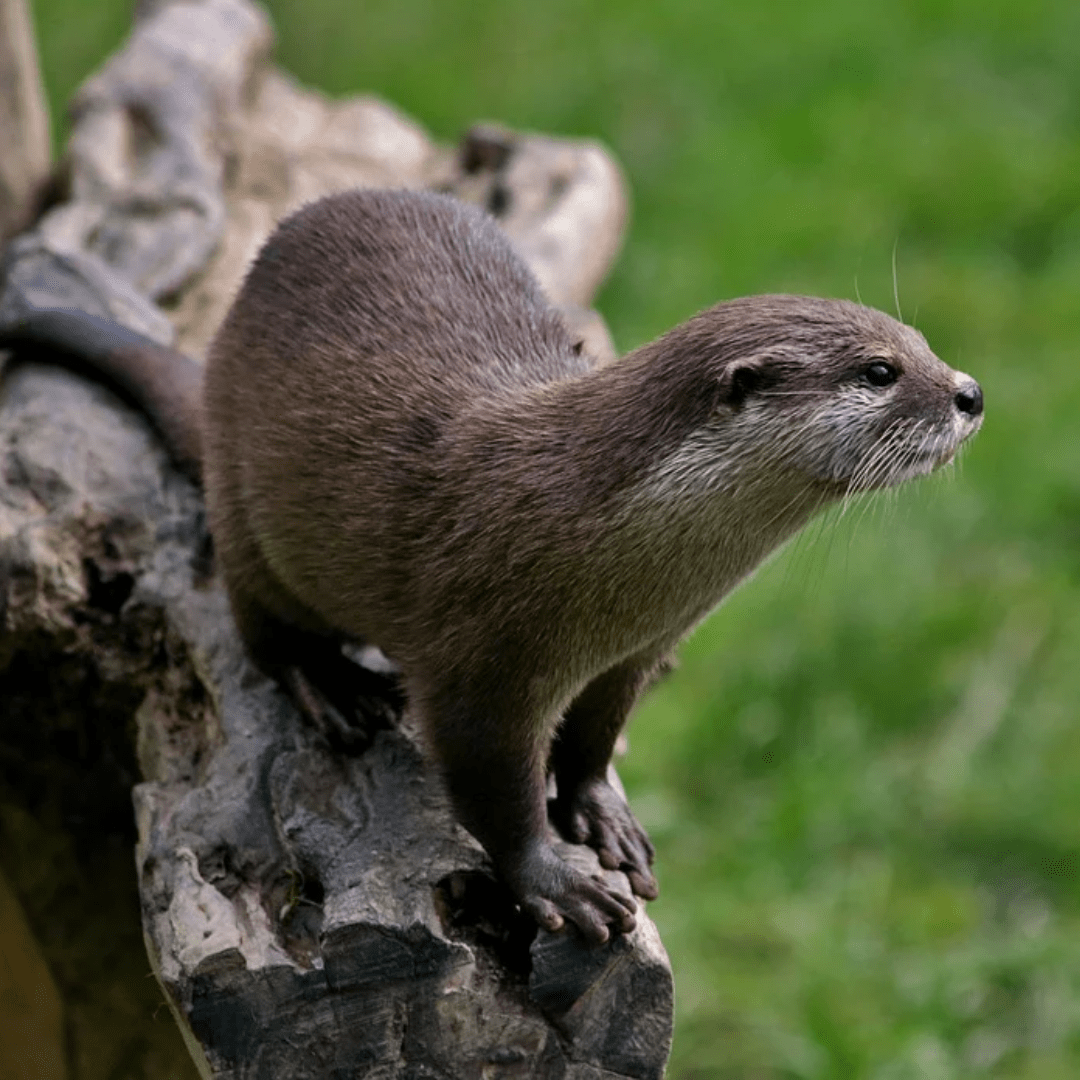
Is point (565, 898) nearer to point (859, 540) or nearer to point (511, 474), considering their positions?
point (511, 474)

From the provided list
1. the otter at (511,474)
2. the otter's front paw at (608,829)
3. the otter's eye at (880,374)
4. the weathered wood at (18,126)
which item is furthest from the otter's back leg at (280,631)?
the weathered wood at (18,126)

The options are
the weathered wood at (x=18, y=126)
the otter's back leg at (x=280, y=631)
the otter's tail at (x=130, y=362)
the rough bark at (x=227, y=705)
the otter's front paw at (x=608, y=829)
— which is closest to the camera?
the rough bark at (x=227, y=705)

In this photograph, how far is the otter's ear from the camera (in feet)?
6.89

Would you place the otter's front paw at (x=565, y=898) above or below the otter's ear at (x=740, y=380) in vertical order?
below

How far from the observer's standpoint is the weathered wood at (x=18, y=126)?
4398 millimetres

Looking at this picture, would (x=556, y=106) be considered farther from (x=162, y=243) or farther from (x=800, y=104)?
(x=162, y=243)

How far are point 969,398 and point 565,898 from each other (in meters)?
0.76

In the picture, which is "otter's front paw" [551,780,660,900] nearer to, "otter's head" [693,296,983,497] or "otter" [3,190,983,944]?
"otter" [3,190,983,944]

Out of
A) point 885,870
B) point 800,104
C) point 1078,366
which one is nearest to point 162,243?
point 885,870

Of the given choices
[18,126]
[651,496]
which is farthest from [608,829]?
[18,126]

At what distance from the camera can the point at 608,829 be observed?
237 cm

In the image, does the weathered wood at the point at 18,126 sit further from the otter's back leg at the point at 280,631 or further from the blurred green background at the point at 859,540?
the otter's back leg at the point at 280,631

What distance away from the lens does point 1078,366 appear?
17.9 ft

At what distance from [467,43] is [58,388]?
15.3 feet
